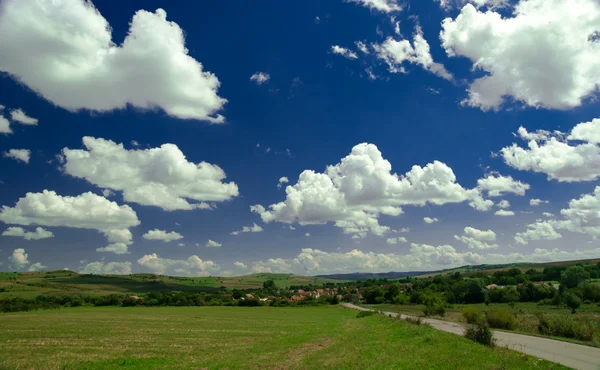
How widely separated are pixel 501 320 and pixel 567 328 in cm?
1006

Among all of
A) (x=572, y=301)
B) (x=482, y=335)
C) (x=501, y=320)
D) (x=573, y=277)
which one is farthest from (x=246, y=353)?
(x=573, y=277)

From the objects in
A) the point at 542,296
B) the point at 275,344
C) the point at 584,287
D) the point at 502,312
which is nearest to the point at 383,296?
the point at 542,296

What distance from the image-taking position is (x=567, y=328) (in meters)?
37.0

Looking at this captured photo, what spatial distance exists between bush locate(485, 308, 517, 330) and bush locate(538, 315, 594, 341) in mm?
3985

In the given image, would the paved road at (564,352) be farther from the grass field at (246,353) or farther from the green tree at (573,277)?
the green tree at (573,277)

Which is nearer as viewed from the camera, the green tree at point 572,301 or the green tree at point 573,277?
the green tree at point 572,301

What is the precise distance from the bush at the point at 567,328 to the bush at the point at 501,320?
3.99 metres

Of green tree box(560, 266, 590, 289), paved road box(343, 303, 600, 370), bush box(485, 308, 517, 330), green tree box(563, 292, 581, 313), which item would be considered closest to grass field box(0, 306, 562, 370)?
paved road box(343, 303, 600, 370)

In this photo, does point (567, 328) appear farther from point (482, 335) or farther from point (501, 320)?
point (482, 335)

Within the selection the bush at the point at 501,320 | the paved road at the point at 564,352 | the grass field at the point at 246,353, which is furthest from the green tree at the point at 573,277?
the grass field at the point at 246,353

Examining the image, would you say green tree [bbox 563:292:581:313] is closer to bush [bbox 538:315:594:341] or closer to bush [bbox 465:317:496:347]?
bush [bbox 538:315:594:341]

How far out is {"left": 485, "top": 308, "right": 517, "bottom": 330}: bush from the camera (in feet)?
150

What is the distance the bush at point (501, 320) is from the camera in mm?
45609

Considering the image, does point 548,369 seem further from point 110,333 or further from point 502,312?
point 110,333
